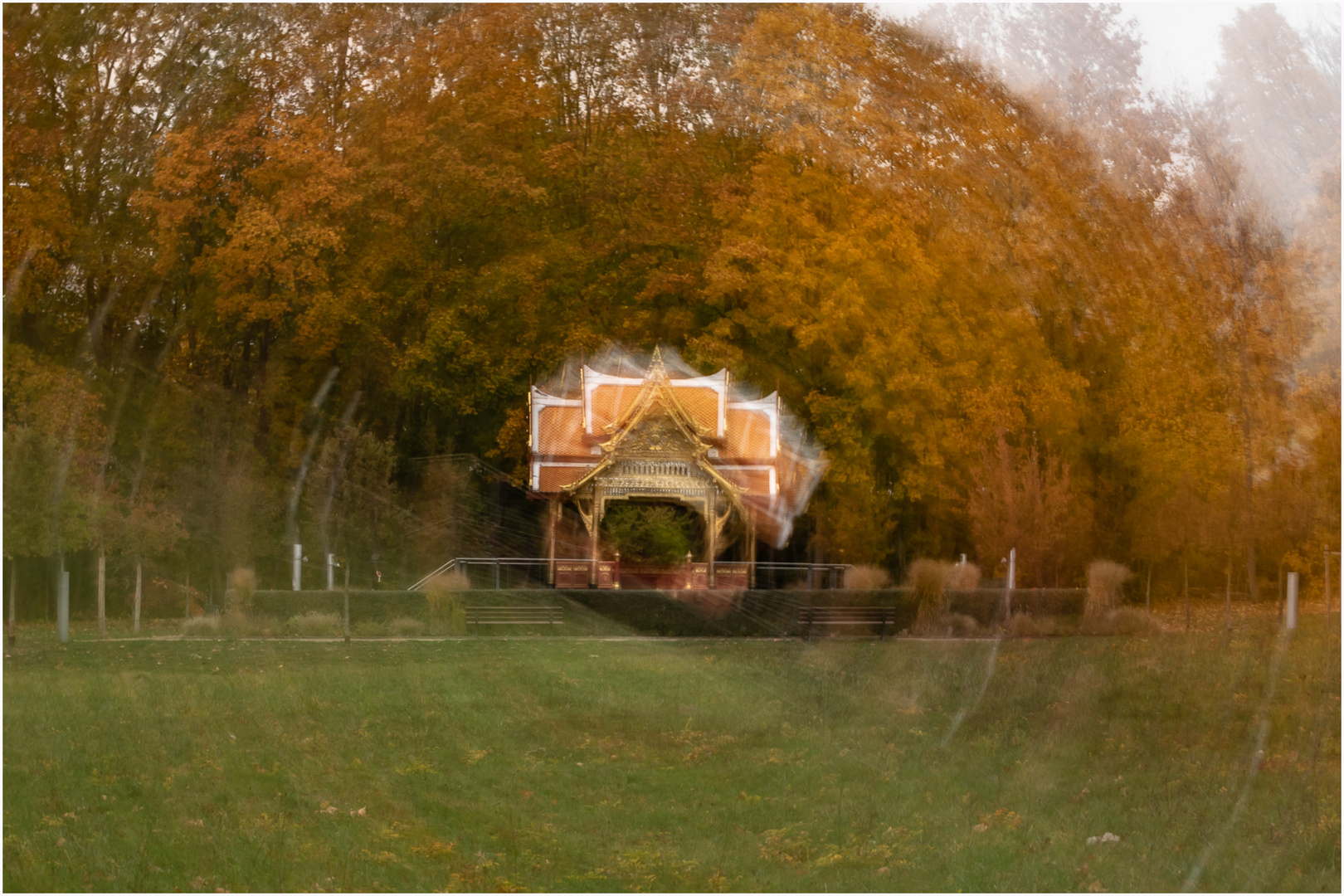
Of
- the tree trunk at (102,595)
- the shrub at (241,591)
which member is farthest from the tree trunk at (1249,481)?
the tree trunk at (102,595)

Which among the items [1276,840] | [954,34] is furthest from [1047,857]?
[954,34]

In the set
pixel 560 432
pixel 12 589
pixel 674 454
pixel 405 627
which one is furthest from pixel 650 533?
pixel 12 589

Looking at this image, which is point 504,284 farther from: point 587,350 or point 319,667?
point 319,667

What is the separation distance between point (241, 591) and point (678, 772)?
21.9ft

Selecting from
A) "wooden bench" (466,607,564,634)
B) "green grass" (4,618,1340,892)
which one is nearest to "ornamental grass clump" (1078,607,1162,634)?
"green grass" (4,618,1340,892)

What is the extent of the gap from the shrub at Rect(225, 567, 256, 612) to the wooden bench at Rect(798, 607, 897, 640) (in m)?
6.01

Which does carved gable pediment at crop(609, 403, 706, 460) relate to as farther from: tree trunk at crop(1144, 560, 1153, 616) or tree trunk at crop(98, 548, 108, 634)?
tree trunk at crop(98, 548, 108, 634)

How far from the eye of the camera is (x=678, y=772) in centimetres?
779

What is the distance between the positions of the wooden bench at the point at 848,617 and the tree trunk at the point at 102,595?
7228 mm

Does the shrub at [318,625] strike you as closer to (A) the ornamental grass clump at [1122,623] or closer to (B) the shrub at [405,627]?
(B) the shrub at [405,627]

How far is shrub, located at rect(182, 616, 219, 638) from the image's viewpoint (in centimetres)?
1212

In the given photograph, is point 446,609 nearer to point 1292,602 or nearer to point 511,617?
point 511,617

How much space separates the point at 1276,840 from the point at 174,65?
38.4ft

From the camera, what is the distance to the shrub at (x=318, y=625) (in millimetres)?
12680
